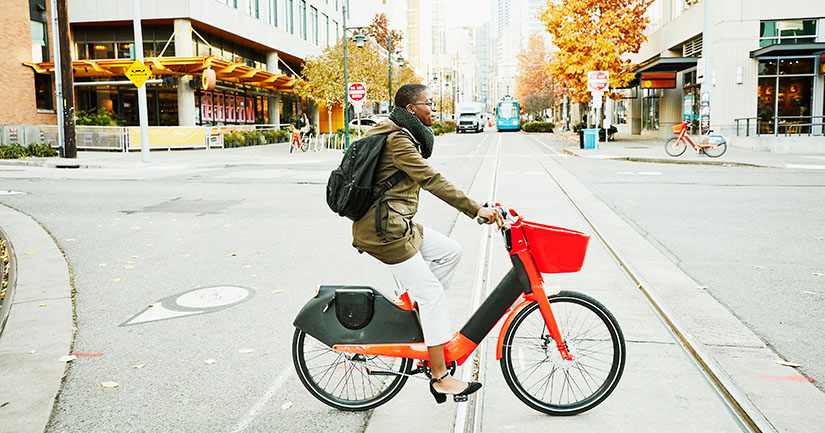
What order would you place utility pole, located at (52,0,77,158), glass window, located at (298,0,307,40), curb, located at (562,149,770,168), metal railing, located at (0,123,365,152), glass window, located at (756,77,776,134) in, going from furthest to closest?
glass window, located at (298,0,307,40) < glass window, located at (756,77,776,134) < metal railing, located at (0,123,365,152) < utility pole, located at (52,0,77,158) < curb, located at (562,149,770,168)

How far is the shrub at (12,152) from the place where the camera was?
24.8m

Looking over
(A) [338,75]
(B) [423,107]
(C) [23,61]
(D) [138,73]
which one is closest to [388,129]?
(B) [423,107]

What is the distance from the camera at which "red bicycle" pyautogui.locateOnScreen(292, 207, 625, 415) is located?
3.64 metres

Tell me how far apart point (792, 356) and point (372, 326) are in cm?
293

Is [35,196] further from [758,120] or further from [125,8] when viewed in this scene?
[758,120]

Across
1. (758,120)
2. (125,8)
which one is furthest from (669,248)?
(125,8)

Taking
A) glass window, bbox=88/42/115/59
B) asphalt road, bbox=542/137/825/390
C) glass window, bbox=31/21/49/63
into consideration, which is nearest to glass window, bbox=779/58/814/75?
asphalt road, bbox=542/137/825/390

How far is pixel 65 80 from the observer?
78.2 feet

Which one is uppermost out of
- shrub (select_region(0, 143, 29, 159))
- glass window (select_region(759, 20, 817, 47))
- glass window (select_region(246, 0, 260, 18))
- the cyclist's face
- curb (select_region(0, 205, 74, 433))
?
glass window (select_region(246, 0, 260, 18))

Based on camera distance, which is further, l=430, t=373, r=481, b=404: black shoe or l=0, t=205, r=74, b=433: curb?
l=0, t=205, r=74, b=433: curb

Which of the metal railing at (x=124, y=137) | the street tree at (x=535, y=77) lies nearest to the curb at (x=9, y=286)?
the metal railing at (x=124, y=137)

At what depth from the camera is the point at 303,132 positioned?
113 feet

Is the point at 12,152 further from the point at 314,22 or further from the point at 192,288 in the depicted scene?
the point at 314,22

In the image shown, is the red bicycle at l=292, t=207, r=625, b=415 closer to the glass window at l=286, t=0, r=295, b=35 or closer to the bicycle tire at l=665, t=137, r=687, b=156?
the bicycle tire at l=665, t=137, r=687, b=156
